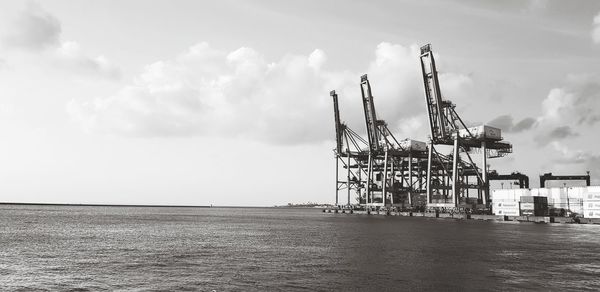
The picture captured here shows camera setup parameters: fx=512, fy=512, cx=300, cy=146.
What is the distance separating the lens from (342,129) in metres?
163

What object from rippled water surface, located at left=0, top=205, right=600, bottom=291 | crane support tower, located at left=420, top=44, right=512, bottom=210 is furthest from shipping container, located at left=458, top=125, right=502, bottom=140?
rippled water surface, located at left=0, top=205, right=600, bottom=291

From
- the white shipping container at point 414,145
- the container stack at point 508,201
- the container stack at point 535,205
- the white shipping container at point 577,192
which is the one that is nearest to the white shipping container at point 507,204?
the container stack at point 508,201

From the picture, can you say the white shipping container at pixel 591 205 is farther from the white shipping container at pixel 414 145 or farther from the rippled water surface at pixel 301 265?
the white shipping container at pixel 414 145

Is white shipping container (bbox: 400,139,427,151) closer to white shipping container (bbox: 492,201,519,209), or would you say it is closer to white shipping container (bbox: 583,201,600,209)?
white shipping container (bbox: 492,201,519,209)

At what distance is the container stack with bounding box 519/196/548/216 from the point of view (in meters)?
100

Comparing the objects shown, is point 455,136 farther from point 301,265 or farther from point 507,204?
point 301,265

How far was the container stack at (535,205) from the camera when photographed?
329ft

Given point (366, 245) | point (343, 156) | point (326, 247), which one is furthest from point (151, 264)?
point (343, 156)

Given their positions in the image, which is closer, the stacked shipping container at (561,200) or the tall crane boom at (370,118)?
the stacked shipping container at (561,200)

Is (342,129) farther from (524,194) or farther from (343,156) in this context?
(524,194)

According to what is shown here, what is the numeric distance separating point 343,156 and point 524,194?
6477 cm

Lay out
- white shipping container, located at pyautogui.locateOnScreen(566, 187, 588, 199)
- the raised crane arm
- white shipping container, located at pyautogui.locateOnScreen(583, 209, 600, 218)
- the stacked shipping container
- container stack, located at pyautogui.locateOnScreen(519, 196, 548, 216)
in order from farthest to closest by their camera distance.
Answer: the raised crane arm
container stack, located at pyautogui.locateOnScreen(519, 196, 548, 216)
white shipping container, located at pyautogui.locateOnScreen(566, 187, 588, 199)
the stacked shipping container
white shipping container, located at pyautogui.locateOnScreen(583, 209, 600, 218)

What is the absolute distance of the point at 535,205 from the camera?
10038 centimetres

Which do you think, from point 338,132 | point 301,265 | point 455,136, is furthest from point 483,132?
point 301,265
